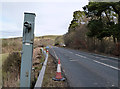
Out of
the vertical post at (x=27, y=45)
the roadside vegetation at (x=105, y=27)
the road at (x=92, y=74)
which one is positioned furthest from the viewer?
the roadside vegetation at (x=105, y=27)

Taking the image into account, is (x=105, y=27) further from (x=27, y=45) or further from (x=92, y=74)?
(x=27, y=45)

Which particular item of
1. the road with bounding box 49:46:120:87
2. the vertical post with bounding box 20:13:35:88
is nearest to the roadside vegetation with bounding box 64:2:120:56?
the road with bounding box 49:46:120:87

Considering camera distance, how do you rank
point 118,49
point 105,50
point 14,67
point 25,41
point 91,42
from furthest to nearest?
point 91,42
point 105,50
point 118,49
point 14,67
point 25,41

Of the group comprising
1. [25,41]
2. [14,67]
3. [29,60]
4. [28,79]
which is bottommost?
[14,67]

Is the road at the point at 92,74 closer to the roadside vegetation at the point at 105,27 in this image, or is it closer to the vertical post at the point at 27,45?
the vertical post at the point at 27,45

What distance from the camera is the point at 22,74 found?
258cm

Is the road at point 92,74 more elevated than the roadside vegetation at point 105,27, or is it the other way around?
the roadside vegetation at point 105,27

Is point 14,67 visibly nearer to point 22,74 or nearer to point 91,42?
point 22,74

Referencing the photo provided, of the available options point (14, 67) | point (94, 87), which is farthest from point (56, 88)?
point (14, 67)

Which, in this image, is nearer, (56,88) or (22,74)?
(22,74)

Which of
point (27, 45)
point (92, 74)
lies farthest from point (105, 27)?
point (27, 45)

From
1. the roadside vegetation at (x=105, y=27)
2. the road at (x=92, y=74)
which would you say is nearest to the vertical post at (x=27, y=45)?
the road at (x=92, y=74)

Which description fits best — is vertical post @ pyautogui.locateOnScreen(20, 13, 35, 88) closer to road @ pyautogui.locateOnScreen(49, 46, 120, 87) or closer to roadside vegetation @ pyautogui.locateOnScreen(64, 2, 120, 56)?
road @ pyautogui.locateOnScreen(49, 46, 120, 87)

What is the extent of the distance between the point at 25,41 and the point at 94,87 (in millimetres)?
3471
